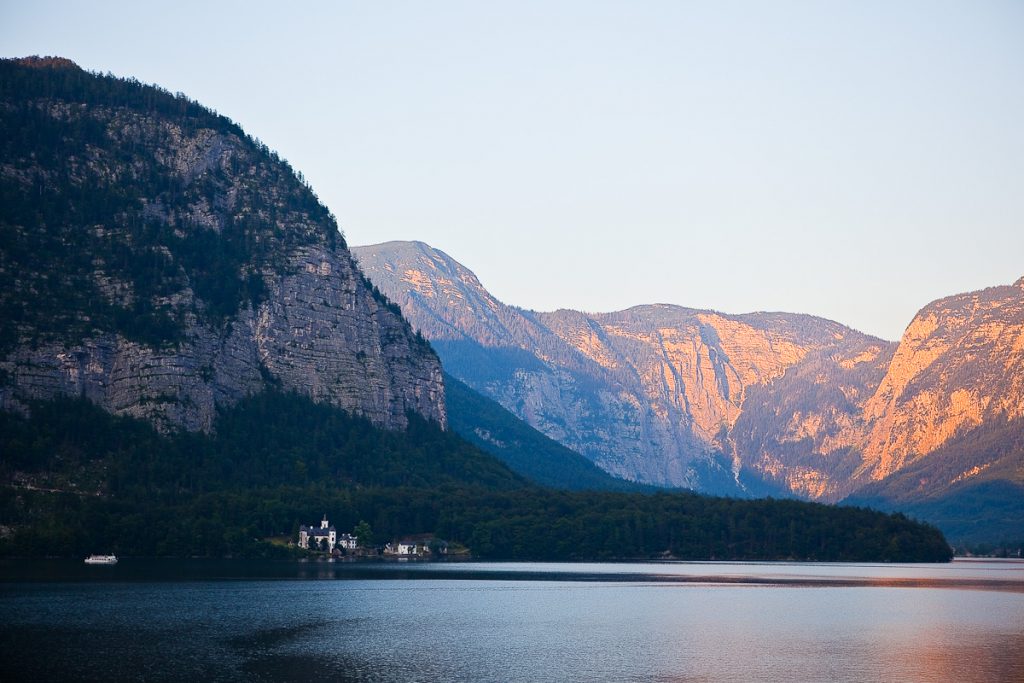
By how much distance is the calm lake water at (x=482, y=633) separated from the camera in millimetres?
102312

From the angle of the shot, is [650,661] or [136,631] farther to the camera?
[136,631]

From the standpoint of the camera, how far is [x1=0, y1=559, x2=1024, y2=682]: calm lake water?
102m

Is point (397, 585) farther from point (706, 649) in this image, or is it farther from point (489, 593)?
A: point (706, 649)

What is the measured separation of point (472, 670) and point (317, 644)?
19.4 m

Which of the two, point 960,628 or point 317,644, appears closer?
point 317,644

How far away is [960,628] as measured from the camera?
137 m

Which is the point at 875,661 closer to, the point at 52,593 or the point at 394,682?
the point at 394,682

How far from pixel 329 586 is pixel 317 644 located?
227ft

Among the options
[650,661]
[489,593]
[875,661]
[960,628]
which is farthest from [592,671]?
[489,593]

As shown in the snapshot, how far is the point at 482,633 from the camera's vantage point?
128500mm

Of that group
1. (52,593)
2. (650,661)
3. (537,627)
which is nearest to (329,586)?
(52,593)

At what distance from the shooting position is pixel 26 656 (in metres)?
102

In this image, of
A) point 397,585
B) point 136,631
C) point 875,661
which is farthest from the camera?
point 397,585

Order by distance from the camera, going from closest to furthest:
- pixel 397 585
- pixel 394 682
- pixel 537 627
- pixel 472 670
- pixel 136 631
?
pixel 394 682
pixel 472 670
pixel 136 631
pixel 537 627
pixel 397 585
